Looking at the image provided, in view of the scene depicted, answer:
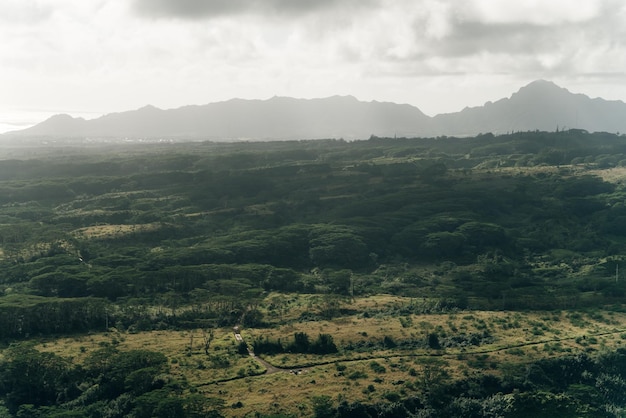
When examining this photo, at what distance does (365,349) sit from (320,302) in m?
20.1

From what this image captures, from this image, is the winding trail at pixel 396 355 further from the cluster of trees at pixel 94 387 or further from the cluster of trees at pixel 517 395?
the cluster of trees at pixel 94 387

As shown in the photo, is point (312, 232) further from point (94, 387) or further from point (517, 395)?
point (517, 395)

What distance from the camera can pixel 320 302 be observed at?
291 ft

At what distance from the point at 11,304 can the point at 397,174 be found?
446 feet

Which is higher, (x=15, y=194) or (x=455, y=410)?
(x=15, y=194)

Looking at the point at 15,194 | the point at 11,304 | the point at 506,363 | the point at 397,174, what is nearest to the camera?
the point at 506,363

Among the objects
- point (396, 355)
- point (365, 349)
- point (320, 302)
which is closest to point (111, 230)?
point (320, 302)

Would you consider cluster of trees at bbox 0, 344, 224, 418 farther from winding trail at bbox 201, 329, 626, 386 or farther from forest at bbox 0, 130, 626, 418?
winding trail at bbox 201, 329, 626, 386

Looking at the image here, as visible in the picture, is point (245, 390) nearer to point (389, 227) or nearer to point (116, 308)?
point (116, 308)

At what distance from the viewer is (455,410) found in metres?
56.3

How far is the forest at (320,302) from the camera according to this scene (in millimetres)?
58156

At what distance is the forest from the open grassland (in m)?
0.29

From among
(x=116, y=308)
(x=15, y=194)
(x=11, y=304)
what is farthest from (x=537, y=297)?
(x=15, y=194)

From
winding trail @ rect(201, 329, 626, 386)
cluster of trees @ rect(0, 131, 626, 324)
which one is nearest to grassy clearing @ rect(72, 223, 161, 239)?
cluster of trees @ rect(0, 131, 626, 324)
